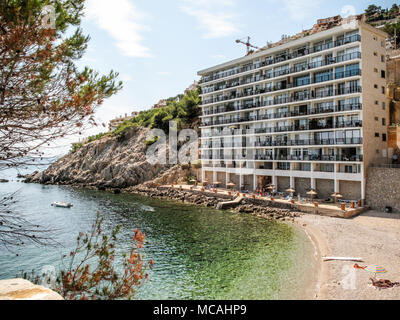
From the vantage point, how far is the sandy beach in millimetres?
15385

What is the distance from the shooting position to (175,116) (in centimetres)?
8088

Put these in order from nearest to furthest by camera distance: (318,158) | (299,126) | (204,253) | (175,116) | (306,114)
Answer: (204,253), (318,158), (306,114), (299,126), (175,116)

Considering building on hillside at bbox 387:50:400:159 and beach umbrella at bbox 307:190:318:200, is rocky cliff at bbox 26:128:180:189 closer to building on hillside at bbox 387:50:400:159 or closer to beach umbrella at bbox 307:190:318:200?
beach umbrella at bbox 307:190:318:200

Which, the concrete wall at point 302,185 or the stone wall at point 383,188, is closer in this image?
the stone wall at point 383,188

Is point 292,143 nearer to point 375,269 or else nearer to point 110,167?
point 375,269

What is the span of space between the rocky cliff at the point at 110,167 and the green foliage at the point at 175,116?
333 cm

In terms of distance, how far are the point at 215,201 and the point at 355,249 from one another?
82.2ft

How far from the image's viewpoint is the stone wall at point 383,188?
32.3m

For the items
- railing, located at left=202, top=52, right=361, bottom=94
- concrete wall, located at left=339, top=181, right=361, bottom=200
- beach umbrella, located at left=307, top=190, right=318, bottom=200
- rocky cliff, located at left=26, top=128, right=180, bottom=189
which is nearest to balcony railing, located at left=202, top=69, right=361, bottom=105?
railing, located at left=202, top=52, right=361, bottom=94

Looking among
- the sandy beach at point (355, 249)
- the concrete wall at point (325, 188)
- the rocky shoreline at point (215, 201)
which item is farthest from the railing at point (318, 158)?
the rocky shoreline at point (215, 201)

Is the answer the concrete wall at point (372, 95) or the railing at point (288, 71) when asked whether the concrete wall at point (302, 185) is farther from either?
the railing at point (288, 71)

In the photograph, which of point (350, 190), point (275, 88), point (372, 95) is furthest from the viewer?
point (275, 88)

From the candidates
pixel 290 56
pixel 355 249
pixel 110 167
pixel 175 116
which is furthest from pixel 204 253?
pixel 175 116
